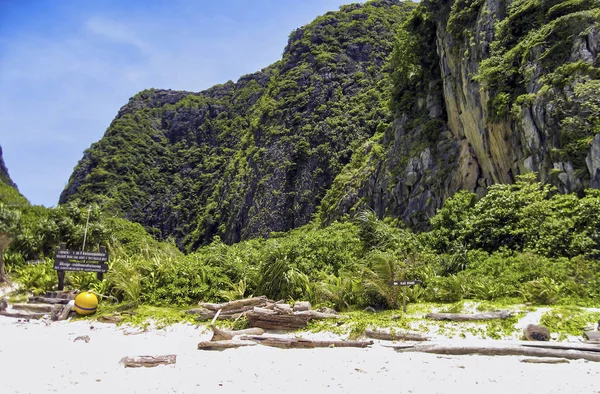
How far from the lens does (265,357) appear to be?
22.3 feet

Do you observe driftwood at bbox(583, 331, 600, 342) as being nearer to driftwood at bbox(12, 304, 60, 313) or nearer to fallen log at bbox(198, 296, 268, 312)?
fallen log at bbox(198, 296, 268, 312)

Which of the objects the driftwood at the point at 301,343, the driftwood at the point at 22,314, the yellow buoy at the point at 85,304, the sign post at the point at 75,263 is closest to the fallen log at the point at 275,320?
the driftwood at the point at 301,343

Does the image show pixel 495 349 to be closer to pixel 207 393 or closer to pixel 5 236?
pixel 207 393

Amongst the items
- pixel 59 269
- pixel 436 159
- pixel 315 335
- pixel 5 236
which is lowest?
pixel 315 335

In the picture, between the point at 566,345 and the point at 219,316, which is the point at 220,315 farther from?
the point at 566,345

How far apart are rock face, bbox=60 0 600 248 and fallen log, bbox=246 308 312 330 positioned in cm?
1157

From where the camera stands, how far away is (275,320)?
9.07 m

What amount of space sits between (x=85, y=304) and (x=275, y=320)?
559 cm

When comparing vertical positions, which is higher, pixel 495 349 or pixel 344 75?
pixel 344 75

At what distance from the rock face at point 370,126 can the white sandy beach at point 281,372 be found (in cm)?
1161

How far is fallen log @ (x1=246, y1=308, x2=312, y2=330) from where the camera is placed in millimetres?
8992

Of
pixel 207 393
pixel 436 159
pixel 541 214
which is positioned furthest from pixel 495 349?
pixel 436 159

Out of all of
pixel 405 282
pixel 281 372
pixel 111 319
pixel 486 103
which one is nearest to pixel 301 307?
pixel 405 282

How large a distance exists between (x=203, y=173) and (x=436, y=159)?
207 ft
